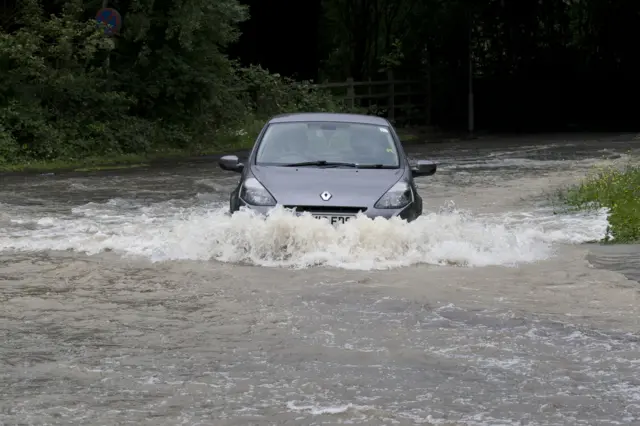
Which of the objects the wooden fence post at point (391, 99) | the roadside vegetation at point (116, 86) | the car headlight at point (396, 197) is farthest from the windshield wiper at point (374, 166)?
the wooden fence post at point (391, 99)

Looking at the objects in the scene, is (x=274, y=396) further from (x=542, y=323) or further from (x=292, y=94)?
(x=292, y=94)

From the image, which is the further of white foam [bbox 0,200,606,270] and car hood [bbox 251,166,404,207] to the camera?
car hood [bbox 251,166,404,207]

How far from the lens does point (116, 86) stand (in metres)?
32.3

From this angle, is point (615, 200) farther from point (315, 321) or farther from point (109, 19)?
point (109, 19)

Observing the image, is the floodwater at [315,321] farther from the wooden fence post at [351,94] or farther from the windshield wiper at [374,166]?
the wooden fence post at [351,94]

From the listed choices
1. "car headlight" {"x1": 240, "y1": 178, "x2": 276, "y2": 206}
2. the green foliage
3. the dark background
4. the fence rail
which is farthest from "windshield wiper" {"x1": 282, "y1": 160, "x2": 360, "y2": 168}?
the dark background

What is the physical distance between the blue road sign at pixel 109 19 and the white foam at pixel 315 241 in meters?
14.8

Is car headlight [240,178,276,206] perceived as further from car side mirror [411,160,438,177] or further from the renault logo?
car side mirror [411,160,438,177]

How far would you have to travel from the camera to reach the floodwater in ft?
25.0

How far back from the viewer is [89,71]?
3192 centimetres

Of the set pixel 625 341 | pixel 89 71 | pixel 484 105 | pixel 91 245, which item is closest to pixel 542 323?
pixel 625 341

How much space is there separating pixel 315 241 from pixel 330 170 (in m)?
1.09

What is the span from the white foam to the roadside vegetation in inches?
510

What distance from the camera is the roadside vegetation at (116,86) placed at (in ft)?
96.5
